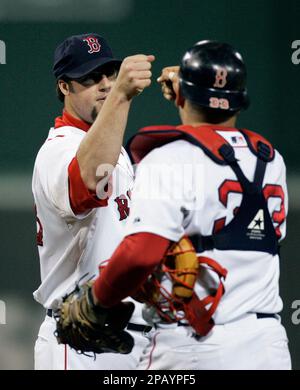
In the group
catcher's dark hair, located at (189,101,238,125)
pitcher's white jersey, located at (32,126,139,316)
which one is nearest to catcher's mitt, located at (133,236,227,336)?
catcher's dark hair, located at (189,101,238,125)

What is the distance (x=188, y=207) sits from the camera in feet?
7.28

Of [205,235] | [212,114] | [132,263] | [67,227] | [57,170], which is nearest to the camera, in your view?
[132,263]

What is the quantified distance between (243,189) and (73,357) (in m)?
1.16

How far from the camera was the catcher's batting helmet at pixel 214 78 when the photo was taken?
2.35 m

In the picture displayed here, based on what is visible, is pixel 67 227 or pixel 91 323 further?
pixel 67 227

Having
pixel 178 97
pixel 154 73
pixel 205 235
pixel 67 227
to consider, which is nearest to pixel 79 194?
pixel 67 227

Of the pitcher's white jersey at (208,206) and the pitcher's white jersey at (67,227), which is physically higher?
the pitcher's white jersey at (208,206)

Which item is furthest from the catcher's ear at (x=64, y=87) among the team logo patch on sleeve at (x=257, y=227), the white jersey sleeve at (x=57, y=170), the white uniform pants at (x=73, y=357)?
the team logo patch on sleeve at (x=257, y=227)

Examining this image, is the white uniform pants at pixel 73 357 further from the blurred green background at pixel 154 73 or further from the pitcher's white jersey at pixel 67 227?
the blurred green background at pixel 154 73

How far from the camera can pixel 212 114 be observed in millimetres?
2379

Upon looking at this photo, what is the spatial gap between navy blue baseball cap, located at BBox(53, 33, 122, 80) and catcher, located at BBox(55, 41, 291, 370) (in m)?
0.95

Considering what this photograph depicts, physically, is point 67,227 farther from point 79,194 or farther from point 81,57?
point 81,57

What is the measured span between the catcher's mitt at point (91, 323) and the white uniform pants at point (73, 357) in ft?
2.02

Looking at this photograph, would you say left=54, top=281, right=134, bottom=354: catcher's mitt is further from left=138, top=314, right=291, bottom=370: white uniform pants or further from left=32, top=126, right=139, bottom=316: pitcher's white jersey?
left=32, top=126, right=139, bottom=316: pitcher's white jersey
